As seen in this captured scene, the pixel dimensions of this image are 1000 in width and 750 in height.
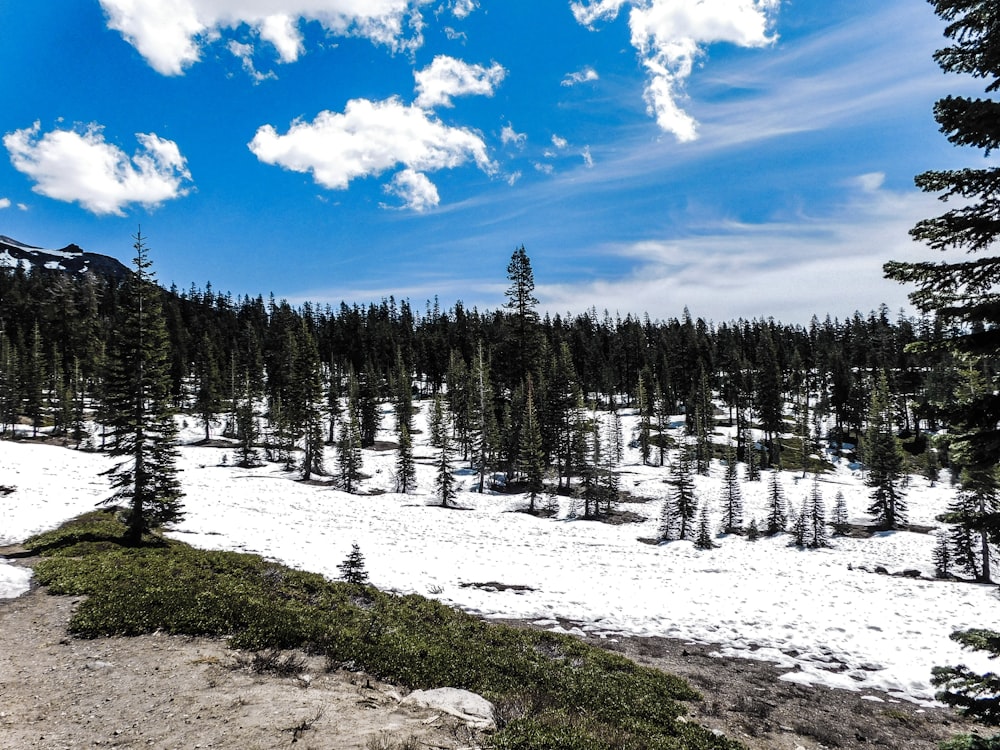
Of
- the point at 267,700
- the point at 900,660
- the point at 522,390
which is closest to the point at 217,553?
the point at 267,700

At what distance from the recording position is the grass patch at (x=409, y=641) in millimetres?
8703

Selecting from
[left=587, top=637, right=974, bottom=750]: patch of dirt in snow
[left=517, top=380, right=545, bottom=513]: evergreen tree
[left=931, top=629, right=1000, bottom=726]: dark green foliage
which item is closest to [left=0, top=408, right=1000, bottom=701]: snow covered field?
[left=587, top=637, right=974, bottom=750]: patch of dirt in snow

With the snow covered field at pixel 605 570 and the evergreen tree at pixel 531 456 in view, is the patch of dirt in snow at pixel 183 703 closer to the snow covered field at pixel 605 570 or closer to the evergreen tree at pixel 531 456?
the snow covered field at pixel 605 570

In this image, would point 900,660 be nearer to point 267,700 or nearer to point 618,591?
point 618,591

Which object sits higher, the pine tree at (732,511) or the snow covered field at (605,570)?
the snow covered field at (605,570)

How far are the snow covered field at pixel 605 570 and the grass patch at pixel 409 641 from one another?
137 inches

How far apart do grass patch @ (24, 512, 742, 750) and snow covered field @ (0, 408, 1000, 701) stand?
348cm

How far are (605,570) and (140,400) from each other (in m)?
24.5

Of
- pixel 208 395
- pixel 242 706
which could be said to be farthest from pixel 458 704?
pixel 208 395

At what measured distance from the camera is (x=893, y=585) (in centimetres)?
2302

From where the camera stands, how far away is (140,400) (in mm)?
22266

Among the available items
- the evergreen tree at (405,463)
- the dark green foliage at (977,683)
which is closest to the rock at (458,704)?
the dark green foliage at (977,683)

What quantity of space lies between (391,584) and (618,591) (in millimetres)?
10073

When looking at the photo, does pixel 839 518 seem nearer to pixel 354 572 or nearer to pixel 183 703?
pixel 354 572
